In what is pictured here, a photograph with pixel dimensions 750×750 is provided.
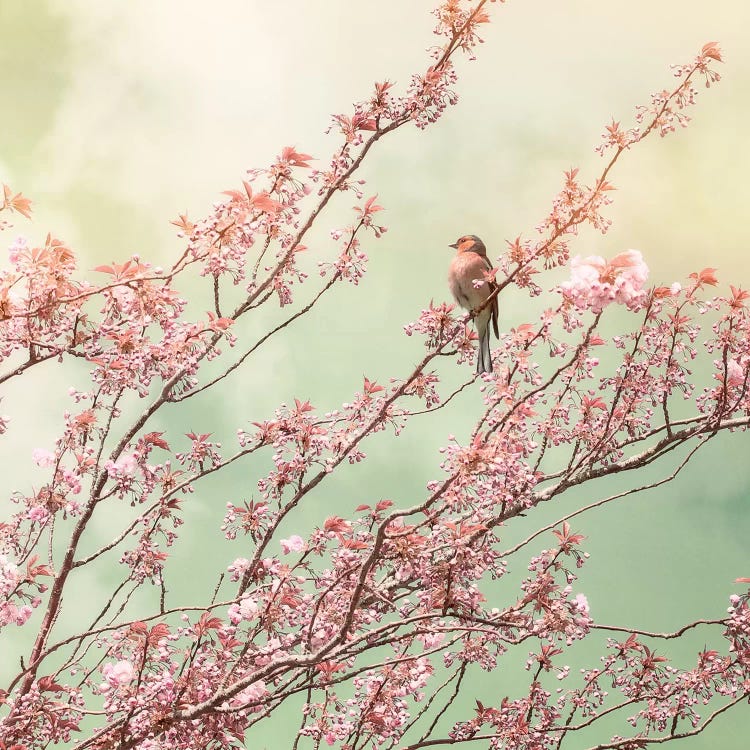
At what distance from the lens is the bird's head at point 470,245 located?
840cm

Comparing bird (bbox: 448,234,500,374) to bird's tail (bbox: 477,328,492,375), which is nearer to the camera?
bird's tail (bbox: 477,328,492,375)

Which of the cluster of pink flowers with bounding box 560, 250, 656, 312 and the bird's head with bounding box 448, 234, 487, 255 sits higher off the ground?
the bird's head with bounding box 448, 234, 487, 255

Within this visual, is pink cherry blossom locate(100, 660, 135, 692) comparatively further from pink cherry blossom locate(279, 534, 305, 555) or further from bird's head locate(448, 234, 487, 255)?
bird's head locate(448, 234, 487, 255)

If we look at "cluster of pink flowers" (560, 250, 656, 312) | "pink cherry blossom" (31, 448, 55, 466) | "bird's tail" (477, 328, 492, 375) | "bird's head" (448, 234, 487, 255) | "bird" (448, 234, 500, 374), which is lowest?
"cluster of pink flowers" (560, 250, 656, 312)

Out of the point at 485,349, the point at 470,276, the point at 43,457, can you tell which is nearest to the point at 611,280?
the point at 485,349

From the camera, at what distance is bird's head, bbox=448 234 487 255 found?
840 centimetres

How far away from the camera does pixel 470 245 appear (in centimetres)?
840

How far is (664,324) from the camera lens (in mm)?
6004

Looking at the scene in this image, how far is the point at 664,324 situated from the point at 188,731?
12.0 ft

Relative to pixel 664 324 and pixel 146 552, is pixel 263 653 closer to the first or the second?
pixel 146 552

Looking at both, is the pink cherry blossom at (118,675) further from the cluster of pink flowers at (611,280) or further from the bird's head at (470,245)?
the bird's head at (470,245)

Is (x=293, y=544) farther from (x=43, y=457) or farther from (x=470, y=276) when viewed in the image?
(x=470, y=276)

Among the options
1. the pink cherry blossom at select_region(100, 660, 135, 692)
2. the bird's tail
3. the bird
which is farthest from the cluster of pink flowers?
the pink cherry blossom at select_region(100, 660, 135, 692)

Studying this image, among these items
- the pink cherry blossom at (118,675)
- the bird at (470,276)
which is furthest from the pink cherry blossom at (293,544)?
the bird at (470,276)
